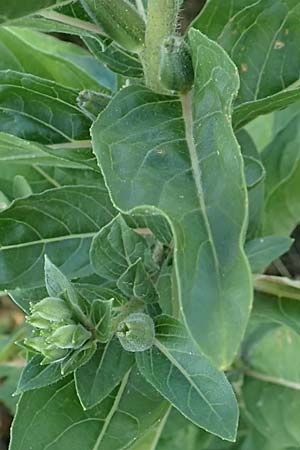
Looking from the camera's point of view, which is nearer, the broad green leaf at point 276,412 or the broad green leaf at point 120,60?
the broad green leaf at point 120,60

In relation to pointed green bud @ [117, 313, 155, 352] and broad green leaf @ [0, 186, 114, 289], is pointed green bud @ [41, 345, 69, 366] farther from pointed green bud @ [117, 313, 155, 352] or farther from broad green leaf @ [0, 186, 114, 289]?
broad green leaf @ [0, 186, 114, 289]

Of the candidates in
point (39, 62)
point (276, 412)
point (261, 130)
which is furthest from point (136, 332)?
point (261, 130)

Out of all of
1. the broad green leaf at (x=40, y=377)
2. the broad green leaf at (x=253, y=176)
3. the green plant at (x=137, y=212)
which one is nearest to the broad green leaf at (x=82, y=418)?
the green plant at (x=137, y=212)

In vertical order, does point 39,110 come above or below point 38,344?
above

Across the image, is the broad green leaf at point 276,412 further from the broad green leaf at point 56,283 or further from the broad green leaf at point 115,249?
the broad green leaf at point 56,283

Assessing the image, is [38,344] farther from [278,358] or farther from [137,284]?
[278,358]


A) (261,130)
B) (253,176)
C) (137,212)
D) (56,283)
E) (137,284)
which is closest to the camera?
(137,212)

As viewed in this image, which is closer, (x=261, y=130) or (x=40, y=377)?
(x=40, y=377)
